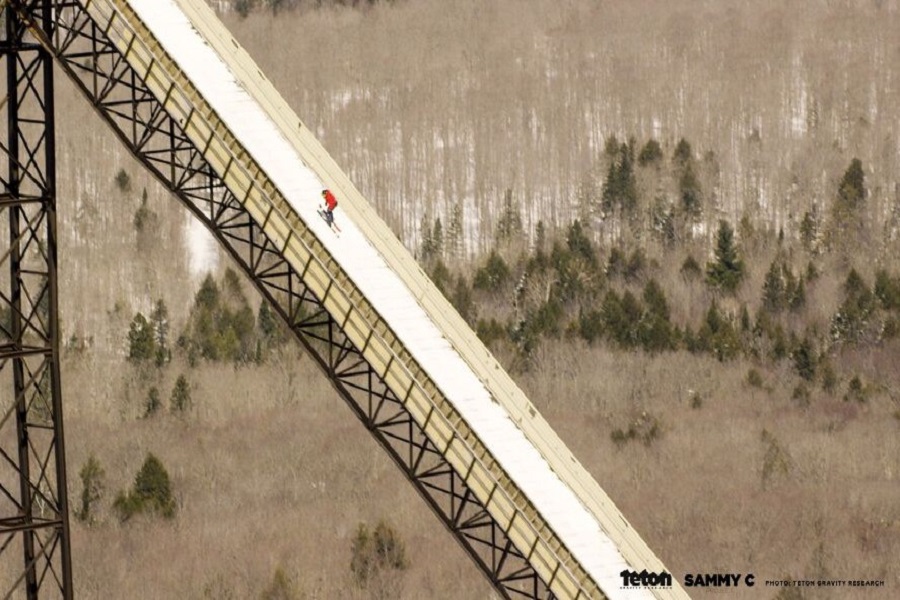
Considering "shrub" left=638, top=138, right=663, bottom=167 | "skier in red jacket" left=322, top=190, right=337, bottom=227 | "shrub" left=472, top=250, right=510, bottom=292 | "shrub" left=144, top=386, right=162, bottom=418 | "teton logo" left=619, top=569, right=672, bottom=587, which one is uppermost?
"skier in red jacket" left=322, top=190, right=337, bottom=227

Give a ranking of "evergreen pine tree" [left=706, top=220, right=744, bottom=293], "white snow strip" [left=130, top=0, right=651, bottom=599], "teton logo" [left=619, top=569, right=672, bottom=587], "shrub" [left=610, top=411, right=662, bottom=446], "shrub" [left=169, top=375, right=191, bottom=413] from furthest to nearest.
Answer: "evergreen pine tree" [left=706, top=220, right=744, bottom=293] → "shrub" [left=169, top=375, right=191, bottom=413] → "shrub" [left=610, top=411, right=662, bottom=446] → "white snow strip" [left=130, top=0, right=651, bottom=599] → "teton logo" [left=619, top=569, right=672, bottom=587]

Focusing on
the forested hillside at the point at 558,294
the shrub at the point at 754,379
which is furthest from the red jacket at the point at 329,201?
the shrub at the point at 754,379

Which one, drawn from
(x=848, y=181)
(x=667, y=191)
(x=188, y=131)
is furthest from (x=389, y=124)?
(x=188, y=131)

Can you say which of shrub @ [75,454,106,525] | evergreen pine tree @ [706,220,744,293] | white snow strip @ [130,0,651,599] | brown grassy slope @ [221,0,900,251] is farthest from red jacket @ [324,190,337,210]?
brown grassy slope @ [221,0,900,251]

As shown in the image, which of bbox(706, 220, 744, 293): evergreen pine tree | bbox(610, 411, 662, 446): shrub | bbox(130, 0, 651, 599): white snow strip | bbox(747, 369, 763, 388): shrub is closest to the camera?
bbox(130, 0, 651, 599): white snow strip

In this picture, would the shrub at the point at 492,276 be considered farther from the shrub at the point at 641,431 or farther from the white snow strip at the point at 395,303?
the white snow strip at the point at 395,303

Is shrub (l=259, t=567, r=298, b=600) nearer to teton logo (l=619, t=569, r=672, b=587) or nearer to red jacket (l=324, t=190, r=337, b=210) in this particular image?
red jacket (l=324, t=190, r=337, b=210)
